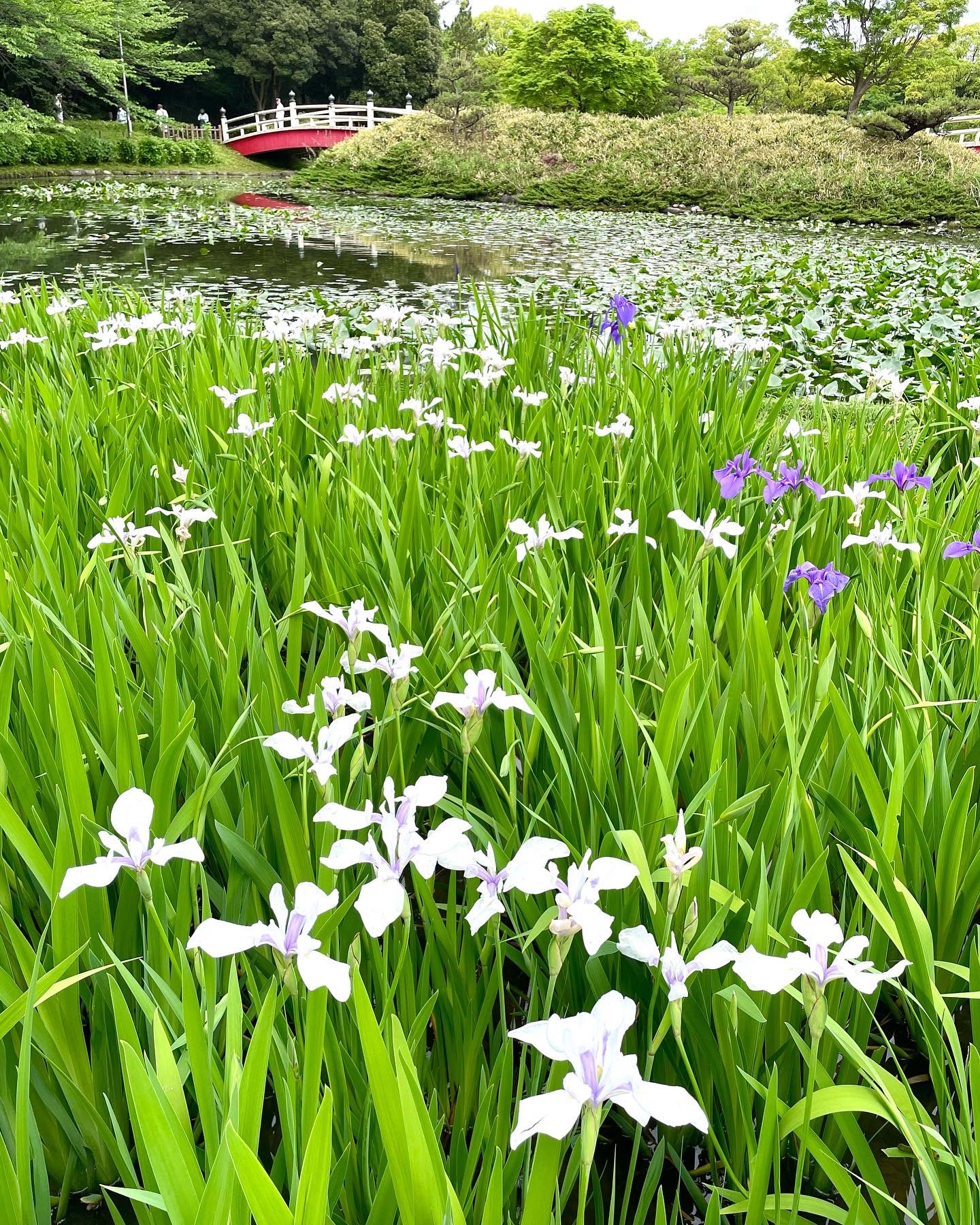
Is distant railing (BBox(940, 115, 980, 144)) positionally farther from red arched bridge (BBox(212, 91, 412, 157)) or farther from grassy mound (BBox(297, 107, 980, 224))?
red arched bridge (BBox(212, 91, 412, 157))

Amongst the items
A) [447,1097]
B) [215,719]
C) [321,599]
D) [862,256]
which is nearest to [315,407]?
[321,599]

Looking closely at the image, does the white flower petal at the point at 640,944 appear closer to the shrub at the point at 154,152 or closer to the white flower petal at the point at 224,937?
the white flower petal at the point at 224,937

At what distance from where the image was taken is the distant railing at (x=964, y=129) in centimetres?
2875

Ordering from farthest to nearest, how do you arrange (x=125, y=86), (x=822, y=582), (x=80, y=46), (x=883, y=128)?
(x=125, y=86)
(x=80, y=46)
(x=883, y=128)
(x=822, y=582)

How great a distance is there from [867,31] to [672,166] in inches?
559

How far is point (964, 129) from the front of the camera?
30.1 m

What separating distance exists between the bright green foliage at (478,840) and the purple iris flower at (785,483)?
0.09m

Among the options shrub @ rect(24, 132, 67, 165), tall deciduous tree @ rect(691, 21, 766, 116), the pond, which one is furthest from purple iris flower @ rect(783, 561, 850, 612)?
tall deciduous tree @ rect(691, 21, 766, 116)

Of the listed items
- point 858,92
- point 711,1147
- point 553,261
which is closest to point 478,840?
point 711,1147

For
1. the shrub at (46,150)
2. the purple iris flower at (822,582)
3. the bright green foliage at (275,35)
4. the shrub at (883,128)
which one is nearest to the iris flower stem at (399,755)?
the purple iris flower at (822,582)

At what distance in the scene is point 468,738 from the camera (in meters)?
0.84

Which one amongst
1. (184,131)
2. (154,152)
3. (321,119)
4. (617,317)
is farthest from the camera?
(184,131)

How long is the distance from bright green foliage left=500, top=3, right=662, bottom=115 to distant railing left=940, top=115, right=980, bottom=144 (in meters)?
10.6

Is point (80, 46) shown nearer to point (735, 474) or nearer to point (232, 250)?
point (232, 250)
